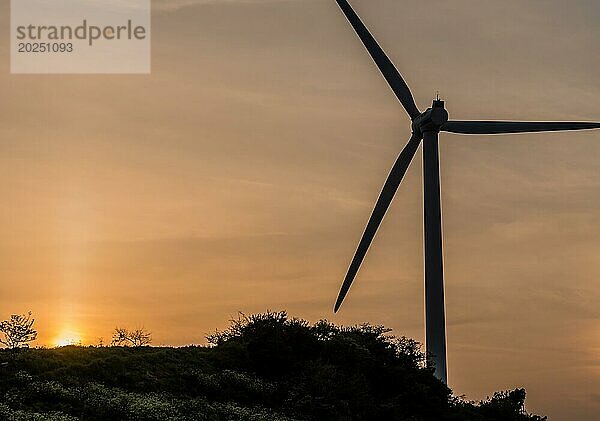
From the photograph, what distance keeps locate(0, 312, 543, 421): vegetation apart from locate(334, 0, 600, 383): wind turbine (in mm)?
2647

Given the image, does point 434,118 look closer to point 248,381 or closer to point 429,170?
point 429,170

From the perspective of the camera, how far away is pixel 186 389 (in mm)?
62500

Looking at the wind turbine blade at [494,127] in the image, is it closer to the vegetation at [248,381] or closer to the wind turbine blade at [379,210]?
the wind turbine blade at [379,210]

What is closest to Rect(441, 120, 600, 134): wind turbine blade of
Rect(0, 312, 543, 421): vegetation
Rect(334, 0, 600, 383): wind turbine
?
Rect(334, 0, 600, 383): wind turbine

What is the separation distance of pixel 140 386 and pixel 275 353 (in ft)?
38.3

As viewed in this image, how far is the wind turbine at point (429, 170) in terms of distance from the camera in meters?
78.8

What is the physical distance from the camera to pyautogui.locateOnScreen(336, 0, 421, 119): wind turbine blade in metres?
84.5

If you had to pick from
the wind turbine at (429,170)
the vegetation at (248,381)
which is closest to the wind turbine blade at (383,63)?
the wind turbine at (429,170)

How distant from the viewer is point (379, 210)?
81.5 m

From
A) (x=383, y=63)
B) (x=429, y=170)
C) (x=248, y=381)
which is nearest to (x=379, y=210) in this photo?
(x=429, y=170)

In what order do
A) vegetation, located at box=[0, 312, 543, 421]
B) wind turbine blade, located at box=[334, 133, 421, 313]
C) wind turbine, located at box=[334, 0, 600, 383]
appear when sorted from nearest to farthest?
vegetation, located at box=[0, 312, 543, 421] → wind turbine, located at box=[334, 0, 600, 383] → wind turbine blade, located at box=[334, 133, 421, 313]

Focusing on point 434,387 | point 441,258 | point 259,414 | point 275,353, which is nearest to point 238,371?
point 275,353

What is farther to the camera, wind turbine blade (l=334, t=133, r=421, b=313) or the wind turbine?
wind turbine blade (l=334, t=133, r=421, b=313)

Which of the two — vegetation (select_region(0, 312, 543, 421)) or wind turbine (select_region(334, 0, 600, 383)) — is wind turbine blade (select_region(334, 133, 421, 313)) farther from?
vegetation (select_region(0, 312, 543, 421))
